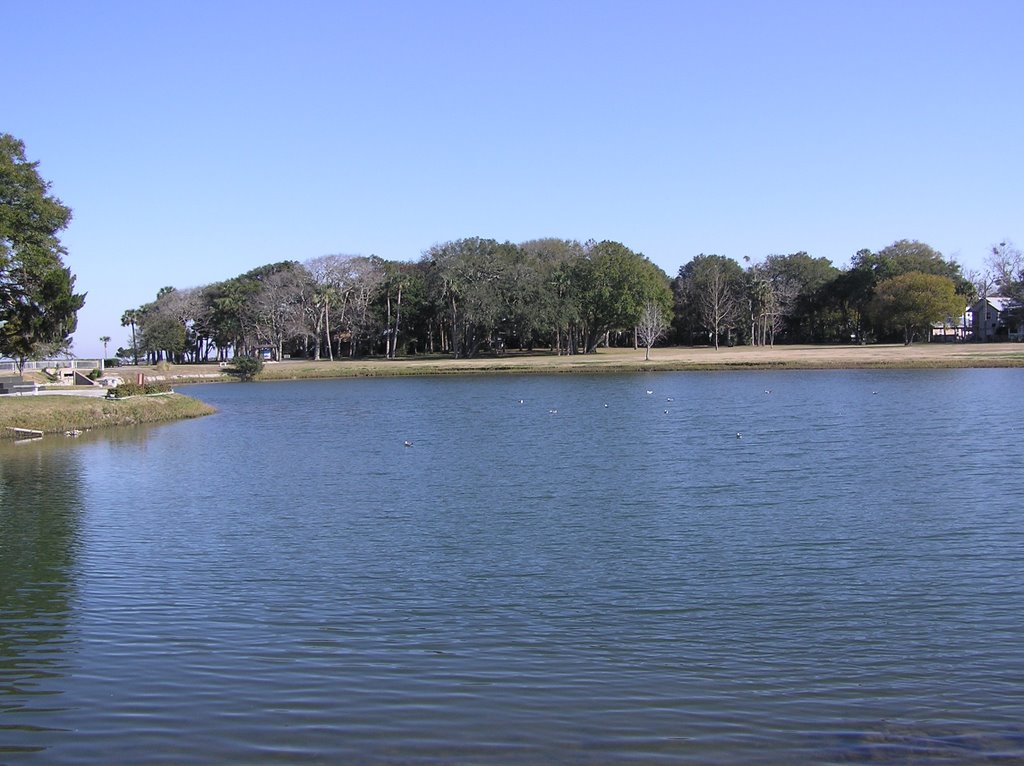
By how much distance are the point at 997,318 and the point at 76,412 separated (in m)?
129

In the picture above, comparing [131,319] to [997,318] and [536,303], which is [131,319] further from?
[997,318]

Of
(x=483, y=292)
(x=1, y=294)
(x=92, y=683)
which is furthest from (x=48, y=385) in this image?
(x=483, y=292)

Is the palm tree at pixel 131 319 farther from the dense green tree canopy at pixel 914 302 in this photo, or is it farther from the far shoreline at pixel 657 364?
the dense green tree canopy at pixel 914 302

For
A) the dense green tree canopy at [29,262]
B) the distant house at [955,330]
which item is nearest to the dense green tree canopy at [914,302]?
the distant house at [955,330]

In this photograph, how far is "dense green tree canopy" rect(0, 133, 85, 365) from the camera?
1610 inches

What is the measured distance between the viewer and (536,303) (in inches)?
4427

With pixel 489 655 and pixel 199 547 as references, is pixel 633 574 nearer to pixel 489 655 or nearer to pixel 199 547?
pixel 489 655

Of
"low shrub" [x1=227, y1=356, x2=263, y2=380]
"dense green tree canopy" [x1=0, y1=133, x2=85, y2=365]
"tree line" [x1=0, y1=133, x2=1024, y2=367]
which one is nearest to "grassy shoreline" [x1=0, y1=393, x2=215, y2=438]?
"dense green tree canopy" [x1=0, y1=133, x2=85, y2=365]

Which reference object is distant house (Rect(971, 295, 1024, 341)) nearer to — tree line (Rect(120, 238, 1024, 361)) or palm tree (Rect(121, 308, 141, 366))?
tree line (Rect(120, 238, 1024, 361))

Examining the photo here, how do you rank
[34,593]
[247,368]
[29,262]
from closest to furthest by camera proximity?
[34,593], [29,262], [247,368]

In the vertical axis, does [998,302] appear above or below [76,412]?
above

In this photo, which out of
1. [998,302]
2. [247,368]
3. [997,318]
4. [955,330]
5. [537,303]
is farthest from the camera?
[955,330]

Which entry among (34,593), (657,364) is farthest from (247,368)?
(34,593)

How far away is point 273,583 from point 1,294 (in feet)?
112
